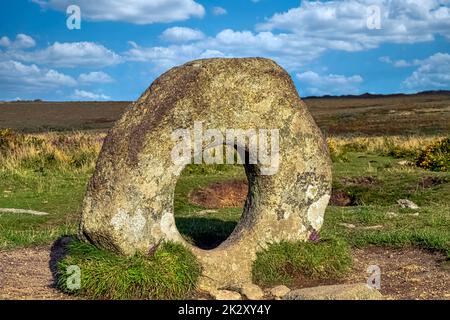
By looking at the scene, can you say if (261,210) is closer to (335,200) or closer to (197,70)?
(197,70)

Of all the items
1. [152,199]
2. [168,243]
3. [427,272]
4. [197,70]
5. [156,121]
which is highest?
[197,70]

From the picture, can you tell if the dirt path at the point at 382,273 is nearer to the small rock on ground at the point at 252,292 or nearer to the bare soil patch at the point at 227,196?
the small rock on ground at the point at 252,292

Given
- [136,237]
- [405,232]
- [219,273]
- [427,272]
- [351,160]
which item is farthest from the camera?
[351,160]

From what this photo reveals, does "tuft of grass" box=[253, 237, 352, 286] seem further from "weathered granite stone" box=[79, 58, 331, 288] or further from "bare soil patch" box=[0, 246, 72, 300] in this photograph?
"bare soil patch" box=[0, 246, 72, 300]

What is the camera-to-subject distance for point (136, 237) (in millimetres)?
7633

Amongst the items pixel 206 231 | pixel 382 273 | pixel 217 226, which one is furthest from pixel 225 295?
pixel 217 226

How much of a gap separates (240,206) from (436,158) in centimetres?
866

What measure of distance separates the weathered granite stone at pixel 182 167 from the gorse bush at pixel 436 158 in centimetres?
1378

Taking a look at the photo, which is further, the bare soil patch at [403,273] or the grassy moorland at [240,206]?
the grassy moorland at [240,206]

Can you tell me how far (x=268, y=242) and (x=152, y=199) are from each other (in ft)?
6.20

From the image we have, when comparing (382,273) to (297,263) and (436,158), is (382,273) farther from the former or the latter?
(436,158)

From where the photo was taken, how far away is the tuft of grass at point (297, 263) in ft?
27.6

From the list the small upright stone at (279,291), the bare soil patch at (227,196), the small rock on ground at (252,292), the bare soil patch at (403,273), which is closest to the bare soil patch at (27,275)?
the small rock on ground at (252,292)
